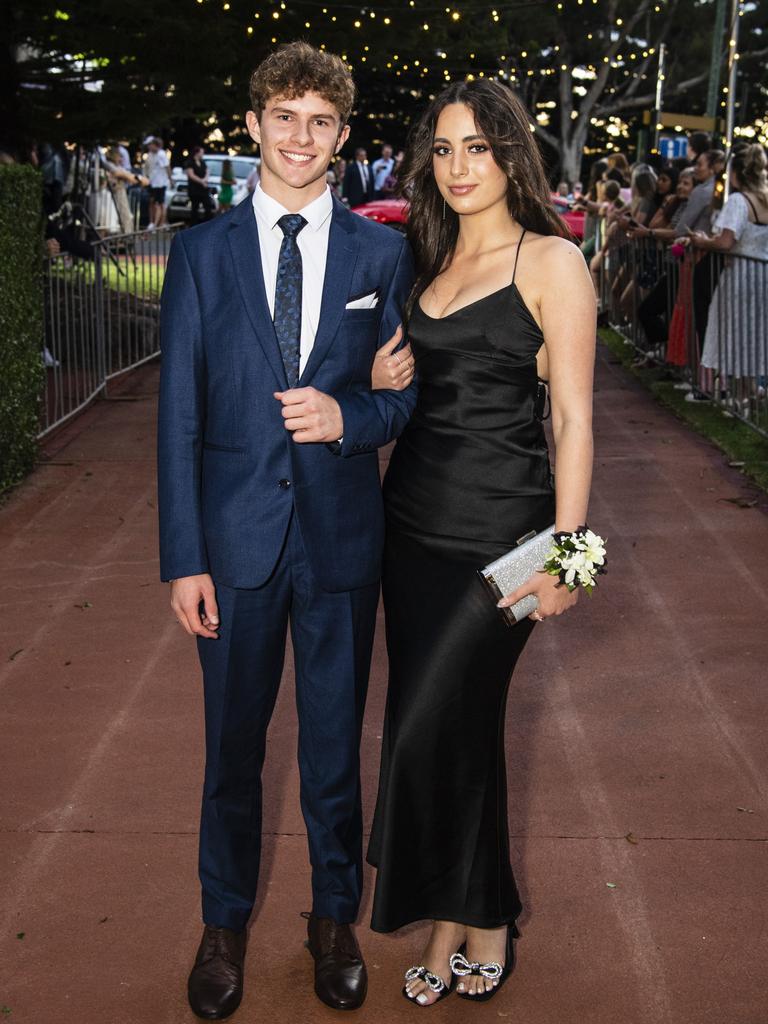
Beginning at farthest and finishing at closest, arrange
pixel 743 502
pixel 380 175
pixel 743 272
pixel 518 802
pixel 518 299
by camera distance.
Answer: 1. pixel 380 175
2. pixel 743 272
3. pixel 743 502
4. pixel 518 802
5. pixel 518 299

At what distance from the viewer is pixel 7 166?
9.19 m

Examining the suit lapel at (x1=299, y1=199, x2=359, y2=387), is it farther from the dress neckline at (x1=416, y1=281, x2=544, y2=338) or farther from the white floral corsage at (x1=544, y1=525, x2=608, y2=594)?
the white floral corsage at (x1=544, y1=525, x2=608, y2=594)

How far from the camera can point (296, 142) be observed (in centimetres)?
334

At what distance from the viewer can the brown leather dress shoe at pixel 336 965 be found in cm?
358

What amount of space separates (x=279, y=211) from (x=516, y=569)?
1020 mm

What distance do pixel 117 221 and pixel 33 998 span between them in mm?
23542

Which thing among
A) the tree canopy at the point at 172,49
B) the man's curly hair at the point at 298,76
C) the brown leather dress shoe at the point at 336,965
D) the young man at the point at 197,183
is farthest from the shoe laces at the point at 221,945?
the young man at the point at 197,183

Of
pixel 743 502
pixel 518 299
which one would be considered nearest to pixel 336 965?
pixel 518 299

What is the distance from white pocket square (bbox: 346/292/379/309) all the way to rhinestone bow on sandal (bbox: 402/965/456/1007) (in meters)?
1.69

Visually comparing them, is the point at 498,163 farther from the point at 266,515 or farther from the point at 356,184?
the point at 356,184

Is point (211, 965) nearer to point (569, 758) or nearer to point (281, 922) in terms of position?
point (281, 922)

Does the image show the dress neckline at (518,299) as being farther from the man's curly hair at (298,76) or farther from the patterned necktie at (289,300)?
the man's curly hair at (298,76)

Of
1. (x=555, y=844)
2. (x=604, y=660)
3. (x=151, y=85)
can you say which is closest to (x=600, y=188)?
(x=151, y=85)

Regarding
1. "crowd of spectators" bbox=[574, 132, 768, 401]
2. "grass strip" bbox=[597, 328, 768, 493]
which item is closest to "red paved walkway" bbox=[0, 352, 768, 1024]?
"grass strip" bbox=[597, 328, 768, 493]
